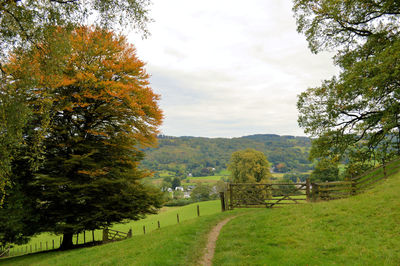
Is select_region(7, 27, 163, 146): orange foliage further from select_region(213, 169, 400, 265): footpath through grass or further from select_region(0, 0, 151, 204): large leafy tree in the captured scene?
select_region(213, 169, 400, 265): footpath through grass

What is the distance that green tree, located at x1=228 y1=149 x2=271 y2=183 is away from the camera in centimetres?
4766

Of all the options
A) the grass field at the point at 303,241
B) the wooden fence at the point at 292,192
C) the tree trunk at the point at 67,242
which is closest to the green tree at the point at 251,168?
the wooden fence at the point at 292,192

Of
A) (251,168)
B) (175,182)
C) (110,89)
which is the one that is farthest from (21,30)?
(175,182)

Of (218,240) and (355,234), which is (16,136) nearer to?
(218,240)

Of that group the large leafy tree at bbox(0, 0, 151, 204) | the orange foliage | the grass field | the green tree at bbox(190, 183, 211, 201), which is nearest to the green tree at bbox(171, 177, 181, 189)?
the green tree at bbox(190, 183, 211, 201)

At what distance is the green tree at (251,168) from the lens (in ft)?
Result: 156

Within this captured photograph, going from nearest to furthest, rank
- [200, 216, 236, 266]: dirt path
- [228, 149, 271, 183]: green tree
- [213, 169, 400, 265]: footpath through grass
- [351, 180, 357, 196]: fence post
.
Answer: [213, 169, 400, 265]: footpath through grass
[200, 216, 236, 266]: dirt path
[351, 180, 357, 196]: fence post
[228, 149, 271, 183]: green tree

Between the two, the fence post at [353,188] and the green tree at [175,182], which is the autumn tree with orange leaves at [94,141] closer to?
the fence post at [353,188]

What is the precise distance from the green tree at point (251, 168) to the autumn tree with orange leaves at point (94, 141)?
1220 inches

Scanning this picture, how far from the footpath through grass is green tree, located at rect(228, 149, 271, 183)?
110 ft

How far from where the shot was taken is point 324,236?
32.0ft

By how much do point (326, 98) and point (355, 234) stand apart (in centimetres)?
1101

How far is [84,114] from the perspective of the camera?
17.7 m

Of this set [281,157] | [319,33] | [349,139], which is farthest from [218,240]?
[281,157]
